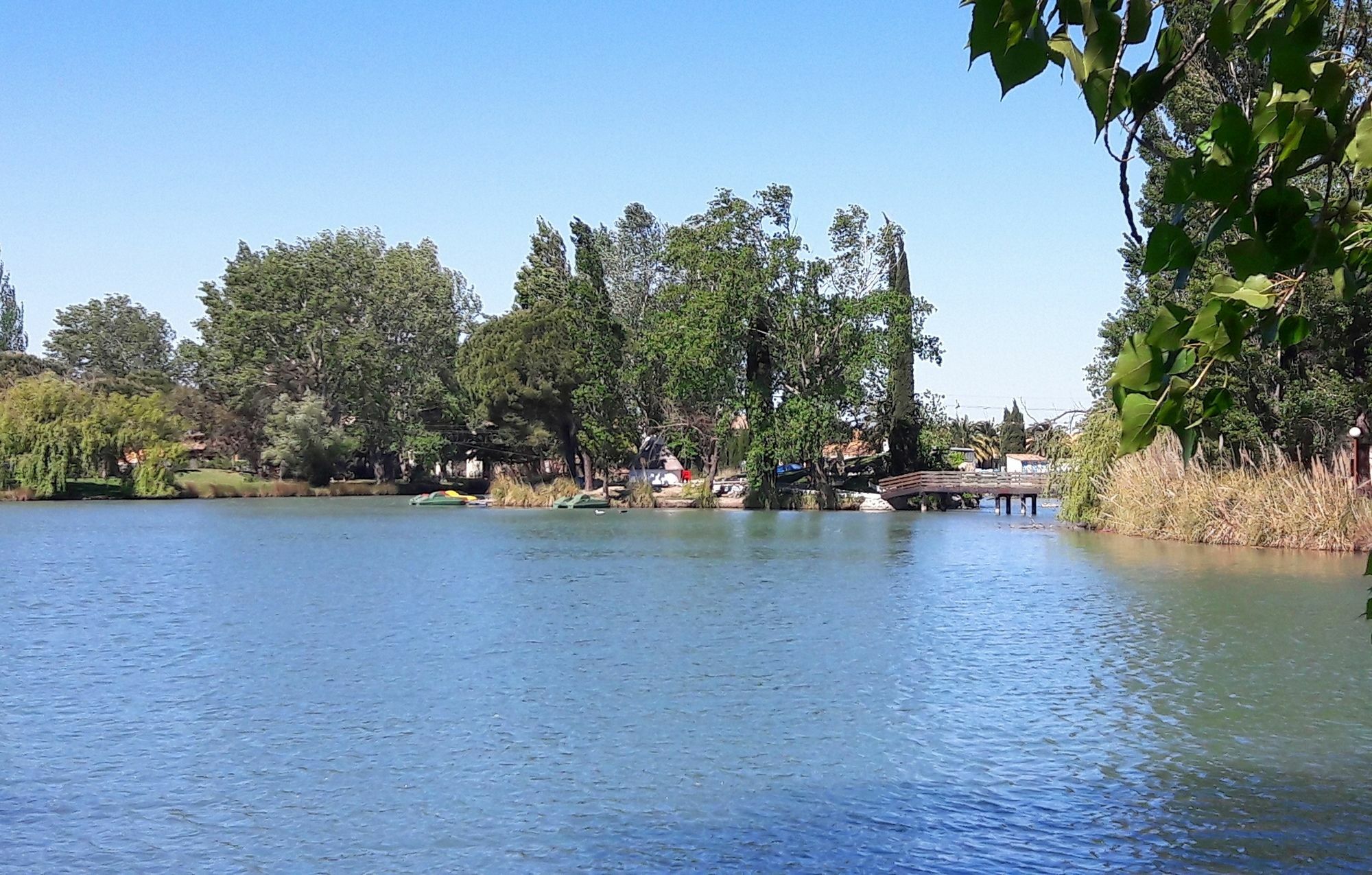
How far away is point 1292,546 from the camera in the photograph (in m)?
30.4

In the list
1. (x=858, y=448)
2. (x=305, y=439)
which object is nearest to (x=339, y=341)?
(x=305, y=439)

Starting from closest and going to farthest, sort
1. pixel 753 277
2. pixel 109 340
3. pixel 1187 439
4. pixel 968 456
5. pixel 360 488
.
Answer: pixel 1187 439 < pixel 753 277 < pixel 360 488 < pixel 968 456 < pixel 109 340

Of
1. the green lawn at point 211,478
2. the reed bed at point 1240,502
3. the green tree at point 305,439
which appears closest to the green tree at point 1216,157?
the reed bed at point 1240,502

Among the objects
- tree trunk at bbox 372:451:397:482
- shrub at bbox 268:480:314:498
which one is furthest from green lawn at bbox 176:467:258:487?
tree trunk at bbox 372:451:397:482

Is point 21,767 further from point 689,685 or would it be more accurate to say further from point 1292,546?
point 1292,546

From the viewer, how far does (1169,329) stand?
2355 millimetres

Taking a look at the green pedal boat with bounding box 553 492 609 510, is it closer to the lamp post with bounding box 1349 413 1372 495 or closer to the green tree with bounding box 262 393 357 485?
the green tree with bounding box 262 393 357 485

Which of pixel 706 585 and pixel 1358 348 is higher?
pixel 1358 348

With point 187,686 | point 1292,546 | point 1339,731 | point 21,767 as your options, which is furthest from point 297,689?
point 1292,546

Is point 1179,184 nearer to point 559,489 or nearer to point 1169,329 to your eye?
point 1169,329

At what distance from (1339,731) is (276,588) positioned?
19.7 meters

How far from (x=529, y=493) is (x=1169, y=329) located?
2346 inches

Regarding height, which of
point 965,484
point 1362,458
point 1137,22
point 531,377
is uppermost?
point 531,377

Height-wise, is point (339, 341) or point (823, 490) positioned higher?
point (339, 341)
